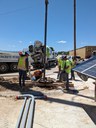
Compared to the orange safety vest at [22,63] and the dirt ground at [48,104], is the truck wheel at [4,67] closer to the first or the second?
the dirt ground at [48,104]

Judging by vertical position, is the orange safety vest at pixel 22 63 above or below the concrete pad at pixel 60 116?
above

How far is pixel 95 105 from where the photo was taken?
8070 mm

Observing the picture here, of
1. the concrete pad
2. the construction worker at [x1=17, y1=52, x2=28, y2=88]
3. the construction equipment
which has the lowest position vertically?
the concrete pad

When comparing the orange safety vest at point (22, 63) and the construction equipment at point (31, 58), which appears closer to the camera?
the orange safety vest at point (22, 63)

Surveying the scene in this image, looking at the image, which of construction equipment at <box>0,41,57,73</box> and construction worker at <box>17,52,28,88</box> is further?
construction equipment at <box>0,41,57,73</box>

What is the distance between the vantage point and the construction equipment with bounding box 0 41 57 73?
22141 millimetres

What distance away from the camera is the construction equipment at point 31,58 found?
22.1m

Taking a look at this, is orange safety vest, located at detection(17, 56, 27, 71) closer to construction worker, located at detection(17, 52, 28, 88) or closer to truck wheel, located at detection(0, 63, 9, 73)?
construction worker, located at detection(17, 52, 28, 88)

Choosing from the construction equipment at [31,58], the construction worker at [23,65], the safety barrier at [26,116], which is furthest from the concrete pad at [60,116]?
the construction equipment at [31,58]

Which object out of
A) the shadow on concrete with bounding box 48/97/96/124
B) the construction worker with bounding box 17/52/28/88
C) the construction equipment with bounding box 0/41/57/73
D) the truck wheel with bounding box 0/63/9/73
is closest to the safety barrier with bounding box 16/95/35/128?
the shadow on concrete with bounding box 48/97/96/124

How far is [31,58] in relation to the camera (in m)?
24.9

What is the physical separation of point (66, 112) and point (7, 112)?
6.16ft

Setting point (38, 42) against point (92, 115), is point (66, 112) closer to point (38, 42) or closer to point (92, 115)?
point (92, 115)

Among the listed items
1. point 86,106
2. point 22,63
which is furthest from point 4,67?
point 86,106
